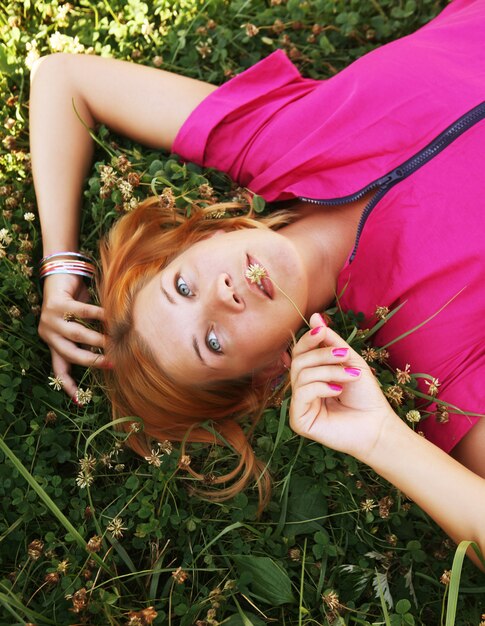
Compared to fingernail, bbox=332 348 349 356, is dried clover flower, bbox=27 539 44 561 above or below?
below

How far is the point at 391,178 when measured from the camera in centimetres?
301

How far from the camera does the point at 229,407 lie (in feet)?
9.96

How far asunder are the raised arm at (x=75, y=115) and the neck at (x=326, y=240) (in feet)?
2.81

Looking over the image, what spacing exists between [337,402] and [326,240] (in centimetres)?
95

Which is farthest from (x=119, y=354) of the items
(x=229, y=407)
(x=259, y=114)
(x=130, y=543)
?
(x=259, y=114)

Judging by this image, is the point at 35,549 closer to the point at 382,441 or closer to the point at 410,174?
the point at 382,441

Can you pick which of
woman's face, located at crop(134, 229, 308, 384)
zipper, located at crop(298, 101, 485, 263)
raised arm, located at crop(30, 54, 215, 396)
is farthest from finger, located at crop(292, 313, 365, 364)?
raised arm, located at crop(30, 54, 215, 396)

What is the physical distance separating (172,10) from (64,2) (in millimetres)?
705

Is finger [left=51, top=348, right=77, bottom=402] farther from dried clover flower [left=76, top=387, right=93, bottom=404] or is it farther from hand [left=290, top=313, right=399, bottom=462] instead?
hand [left=290, top=313, right=399, bottom=462]

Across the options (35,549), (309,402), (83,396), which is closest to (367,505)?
(309,402)

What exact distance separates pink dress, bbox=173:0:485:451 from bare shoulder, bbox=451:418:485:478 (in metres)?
0.08

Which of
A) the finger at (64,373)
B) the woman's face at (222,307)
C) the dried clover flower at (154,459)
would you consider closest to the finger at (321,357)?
the woman's face at (222,307)

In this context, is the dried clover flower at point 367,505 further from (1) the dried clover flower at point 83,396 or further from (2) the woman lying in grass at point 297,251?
(1) the dried clover flower at point 83,396

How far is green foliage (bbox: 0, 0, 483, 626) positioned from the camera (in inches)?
108
